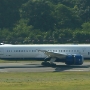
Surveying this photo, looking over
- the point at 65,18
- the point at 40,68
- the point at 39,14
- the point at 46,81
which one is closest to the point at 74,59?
the point at 40,68

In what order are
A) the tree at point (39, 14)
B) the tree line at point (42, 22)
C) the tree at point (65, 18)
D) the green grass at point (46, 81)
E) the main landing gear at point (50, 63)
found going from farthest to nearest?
1. the tree at point (65, 18)
2. the tree at point (39, 14)
3. the tree line at point (42, 22)
4. the main landing gear at point (50, 63)
5. the green grass at point (46, 81)

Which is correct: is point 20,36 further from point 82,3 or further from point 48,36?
point 82,3

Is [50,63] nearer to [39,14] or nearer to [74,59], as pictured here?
[74,59]

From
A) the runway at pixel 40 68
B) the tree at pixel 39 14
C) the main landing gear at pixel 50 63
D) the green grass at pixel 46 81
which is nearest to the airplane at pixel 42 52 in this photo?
the main landing gear at pixel 50 63

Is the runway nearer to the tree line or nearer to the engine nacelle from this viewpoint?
the engine nacelle

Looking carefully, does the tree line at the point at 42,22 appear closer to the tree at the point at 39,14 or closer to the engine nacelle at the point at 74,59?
the tree at the point at 39,14

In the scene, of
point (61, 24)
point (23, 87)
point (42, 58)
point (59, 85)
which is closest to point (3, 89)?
point (23, 87)

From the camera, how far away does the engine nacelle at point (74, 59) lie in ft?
202

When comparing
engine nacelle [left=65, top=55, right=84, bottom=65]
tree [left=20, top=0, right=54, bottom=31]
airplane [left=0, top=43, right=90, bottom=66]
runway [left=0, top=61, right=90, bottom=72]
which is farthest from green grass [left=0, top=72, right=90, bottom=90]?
tree [left=20, top=0, right=54, bottom=31]

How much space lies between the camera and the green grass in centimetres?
4034

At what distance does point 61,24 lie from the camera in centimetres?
11225

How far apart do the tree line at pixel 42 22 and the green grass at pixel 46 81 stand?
4328cm

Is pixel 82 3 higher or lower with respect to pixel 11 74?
higher

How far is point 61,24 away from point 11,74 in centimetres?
5975
